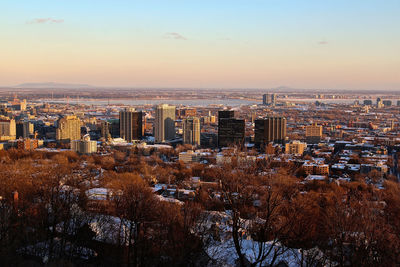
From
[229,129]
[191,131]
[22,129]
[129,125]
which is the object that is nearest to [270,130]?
[229,129]

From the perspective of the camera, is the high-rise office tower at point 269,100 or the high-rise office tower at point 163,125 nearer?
the high-rise office tower at point 163,125

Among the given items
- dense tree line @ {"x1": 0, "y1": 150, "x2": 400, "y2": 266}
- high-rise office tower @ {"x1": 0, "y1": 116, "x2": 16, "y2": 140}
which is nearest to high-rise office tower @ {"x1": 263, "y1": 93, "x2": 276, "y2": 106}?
high-rise office tower @ {"x1": 0, "y1": 116, "x2": 16, "y2": 140}

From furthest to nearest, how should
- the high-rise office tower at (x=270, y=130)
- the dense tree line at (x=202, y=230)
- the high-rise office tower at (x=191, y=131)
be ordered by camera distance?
1. the high-rise office tower at (x=191, y=131)
2. the high-rise office tower at (x=270, y=130)
3. the dense tree line at (x=202, y=230)

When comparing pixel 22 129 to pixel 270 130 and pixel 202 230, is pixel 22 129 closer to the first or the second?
pixel 270 130

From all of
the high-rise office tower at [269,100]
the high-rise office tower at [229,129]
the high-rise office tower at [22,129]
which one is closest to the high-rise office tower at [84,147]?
the high-rise office tower at [229,129]

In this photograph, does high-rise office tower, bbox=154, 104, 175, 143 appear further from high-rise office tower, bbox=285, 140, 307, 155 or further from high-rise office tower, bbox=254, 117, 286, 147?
high-rise office tower, bbox=285, 140, 307, 155

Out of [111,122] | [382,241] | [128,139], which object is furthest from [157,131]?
[382,241]

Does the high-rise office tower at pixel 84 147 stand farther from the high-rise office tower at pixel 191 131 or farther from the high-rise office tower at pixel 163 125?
the high-rise office tower at pixel 163 125
